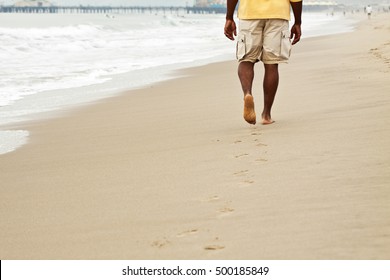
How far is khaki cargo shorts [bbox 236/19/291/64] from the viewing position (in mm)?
4488

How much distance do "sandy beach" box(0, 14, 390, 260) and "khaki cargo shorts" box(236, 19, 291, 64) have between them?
0.46 metres

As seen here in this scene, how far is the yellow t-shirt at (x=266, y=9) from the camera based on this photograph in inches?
175

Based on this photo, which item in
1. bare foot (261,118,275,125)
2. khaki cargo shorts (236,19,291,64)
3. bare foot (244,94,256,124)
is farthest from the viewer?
bare foot (261,118,275,125)

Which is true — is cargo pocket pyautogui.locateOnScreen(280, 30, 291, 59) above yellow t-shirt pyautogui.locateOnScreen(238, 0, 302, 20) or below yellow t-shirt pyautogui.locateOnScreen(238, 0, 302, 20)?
below

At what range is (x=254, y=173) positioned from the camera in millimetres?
3139

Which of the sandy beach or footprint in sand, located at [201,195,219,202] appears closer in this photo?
the sandy beach

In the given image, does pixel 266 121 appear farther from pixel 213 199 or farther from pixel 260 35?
pixel 213 199

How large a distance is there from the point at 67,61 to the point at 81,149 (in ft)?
33.2

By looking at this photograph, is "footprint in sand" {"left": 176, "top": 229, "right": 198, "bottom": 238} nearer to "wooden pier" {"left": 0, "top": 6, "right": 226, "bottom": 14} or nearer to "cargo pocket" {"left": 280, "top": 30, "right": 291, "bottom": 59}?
"cargo pocket" {"left": 280, "top": 30, "right": 291, "bottom": 59}

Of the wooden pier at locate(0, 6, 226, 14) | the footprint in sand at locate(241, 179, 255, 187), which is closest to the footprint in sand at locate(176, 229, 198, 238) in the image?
the footprint in sand at locate(241, 179, 255, 187)

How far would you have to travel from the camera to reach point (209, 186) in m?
3.01

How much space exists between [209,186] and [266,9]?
1823 millimetres

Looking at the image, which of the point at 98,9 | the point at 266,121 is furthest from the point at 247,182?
the point at 98,9
